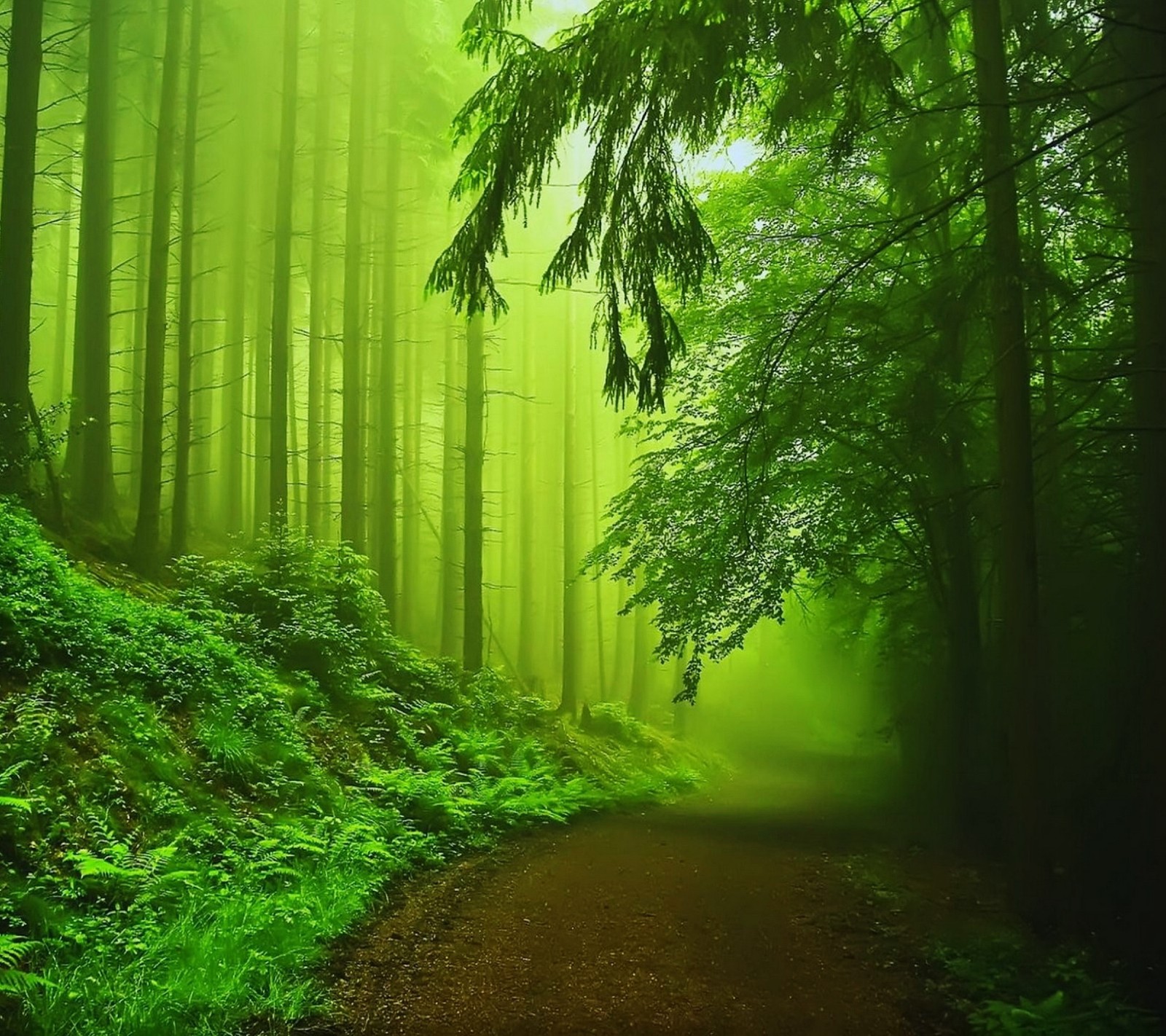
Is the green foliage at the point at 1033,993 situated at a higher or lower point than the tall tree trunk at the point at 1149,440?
lower

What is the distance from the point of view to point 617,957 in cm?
472

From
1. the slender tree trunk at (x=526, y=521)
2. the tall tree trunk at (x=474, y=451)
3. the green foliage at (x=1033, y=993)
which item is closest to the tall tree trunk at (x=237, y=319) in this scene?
the slender tree trunk at (x=526, y=521)

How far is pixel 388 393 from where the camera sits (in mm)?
17891

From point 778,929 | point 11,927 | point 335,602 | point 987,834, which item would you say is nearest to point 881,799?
point 987,834

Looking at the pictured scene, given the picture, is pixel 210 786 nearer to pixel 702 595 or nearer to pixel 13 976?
pixel 13 976

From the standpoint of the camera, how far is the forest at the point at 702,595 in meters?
4.29

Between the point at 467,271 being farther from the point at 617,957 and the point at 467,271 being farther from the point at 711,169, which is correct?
the point at 711,169

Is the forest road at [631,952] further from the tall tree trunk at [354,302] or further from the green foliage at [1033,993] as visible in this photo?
the tall tree trunk at [354,302]

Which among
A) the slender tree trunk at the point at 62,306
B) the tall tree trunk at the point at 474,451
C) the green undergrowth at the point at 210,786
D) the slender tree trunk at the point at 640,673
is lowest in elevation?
the slender tree trunk at the point at 640,673

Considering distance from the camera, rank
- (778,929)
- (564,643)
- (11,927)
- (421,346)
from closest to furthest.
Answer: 1. (11,927)
2. (778,929)
3. (564,643)
4. (421,346)

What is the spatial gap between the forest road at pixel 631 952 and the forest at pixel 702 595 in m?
0.04

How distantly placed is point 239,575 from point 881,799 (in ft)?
34.1

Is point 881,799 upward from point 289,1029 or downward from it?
downward

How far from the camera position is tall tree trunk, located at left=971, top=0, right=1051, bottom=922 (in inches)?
213
